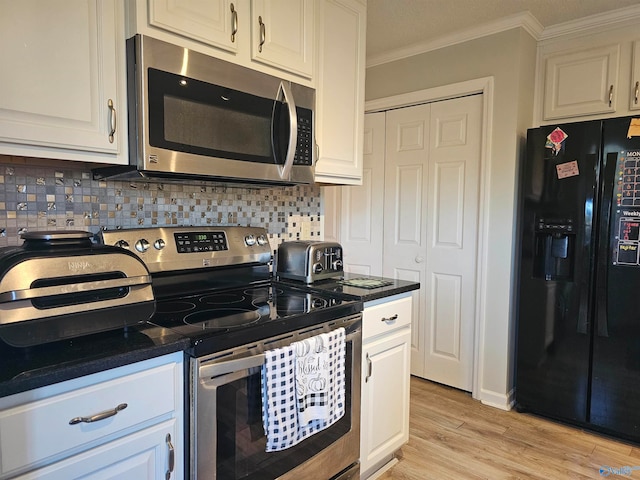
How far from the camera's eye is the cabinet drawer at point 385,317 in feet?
5.66

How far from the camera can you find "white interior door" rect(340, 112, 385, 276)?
3.28m

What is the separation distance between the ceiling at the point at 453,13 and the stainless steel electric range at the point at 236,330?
5.24 ft

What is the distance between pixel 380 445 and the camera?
1.87 meters

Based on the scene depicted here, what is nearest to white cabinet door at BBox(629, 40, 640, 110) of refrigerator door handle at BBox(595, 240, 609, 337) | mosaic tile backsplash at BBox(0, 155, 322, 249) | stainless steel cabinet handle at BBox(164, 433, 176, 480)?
refrigerator door handle at BBox(595, 240, 609, 337)

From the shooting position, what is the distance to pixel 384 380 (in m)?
1.85

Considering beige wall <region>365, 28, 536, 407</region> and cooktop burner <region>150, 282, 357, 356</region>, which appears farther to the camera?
beige wall <region>365, 28, 536, 407</region>

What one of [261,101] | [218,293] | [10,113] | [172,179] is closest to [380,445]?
[218,293]

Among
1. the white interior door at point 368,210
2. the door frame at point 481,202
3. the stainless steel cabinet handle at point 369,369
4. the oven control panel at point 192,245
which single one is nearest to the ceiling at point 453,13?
the door frame at point 481,202

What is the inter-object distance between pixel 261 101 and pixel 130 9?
20.7 inches

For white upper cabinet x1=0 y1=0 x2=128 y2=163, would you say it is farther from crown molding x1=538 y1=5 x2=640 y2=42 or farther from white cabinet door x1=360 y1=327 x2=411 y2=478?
crown molding x1=538 y1=5 x2=640 y2=42

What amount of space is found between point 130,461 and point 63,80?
106 centimetres

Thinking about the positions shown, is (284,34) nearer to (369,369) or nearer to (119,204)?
(119,204)

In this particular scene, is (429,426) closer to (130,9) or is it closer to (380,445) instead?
(380,445)

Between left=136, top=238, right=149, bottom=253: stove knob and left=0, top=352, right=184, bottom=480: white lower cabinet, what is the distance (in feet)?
1.83
